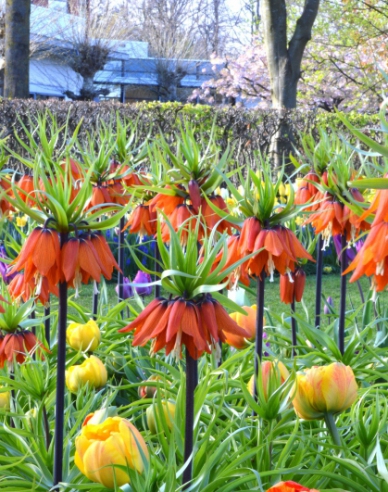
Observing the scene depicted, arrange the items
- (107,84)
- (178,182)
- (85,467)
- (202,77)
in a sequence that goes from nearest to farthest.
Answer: (85,467), (178,182), (107,84), (202,77)

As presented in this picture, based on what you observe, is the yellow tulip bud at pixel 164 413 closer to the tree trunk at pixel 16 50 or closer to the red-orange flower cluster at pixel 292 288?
the red-orange flower cluster at pixel 292 288

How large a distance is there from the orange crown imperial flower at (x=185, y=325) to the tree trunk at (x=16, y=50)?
9527 millimetres

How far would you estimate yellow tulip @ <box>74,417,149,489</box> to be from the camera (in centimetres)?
123

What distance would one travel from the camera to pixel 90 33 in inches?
1011

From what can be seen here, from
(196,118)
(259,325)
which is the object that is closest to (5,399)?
(259,325)

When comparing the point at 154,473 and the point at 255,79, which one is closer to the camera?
the point at 154,473

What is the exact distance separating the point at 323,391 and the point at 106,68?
102 ft

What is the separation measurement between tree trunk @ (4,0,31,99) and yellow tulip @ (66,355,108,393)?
29.2 ft

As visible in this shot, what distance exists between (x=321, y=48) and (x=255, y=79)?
11.0 ft

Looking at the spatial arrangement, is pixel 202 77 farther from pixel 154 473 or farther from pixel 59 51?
pixel 154 473

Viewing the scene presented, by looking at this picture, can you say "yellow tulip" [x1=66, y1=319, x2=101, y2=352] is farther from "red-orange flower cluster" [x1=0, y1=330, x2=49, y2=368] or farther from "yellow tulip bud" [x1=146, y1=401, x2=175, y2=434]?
"yellow tulip bud" [x1=146, y1=401, x2=175, y2=434]

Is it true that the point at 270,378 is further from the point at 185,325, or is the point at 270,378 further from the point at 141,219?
the point at 141,219

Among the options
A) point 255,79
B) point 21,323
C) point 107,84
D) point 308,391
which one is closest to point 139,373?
point 21,323

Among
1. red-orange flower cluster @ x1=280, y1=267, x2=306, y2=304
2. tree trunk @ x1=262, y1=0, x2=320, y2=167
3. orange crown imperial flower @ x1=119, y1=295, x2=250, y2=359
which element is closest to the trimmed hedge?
tree trunk @ x1=262, y1=0, x2=320, y2=167
